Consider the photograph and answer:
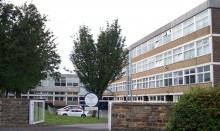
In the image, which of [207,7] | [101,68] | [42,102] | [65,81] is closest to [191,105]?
[42,102]

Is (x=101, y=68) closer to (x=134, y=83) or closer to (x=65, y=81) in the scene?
(x=134, y=83)

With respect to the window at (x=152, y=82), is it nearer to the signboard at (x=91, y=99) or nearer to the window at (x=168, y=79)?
the window at (x=168, y=79)

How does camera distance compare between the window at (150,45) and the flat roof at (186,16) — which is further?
the window at (150,45)

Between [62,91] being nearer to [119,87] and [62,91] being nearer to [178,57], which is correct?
[119,87]

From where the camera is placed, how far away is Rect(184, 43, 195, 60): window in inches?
1818

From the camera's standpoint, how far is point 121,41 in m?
38.2

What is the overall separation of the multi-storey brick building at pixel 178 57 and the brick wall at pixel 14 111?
1815cm

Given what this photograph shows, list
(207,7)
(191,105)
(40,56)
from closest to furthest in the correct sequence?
1. (191,105)
2. (40,56)
3. (207,7)

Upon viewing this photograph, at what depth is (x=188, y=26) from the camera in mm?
47469

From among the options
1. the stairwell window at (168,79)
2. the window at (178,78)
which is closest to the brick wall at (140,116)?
the window at (178,78)

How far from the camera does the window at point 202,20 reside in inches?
1691

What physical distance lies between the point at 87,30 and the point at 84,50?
8.59ft

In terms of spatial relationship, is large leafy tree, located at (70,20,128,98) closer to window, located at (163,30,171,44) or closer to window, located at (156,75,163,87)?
window, located at (163,30,171,44)

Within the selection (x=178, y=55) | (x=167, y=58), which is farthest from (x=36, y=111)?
(x=167, y=58)
